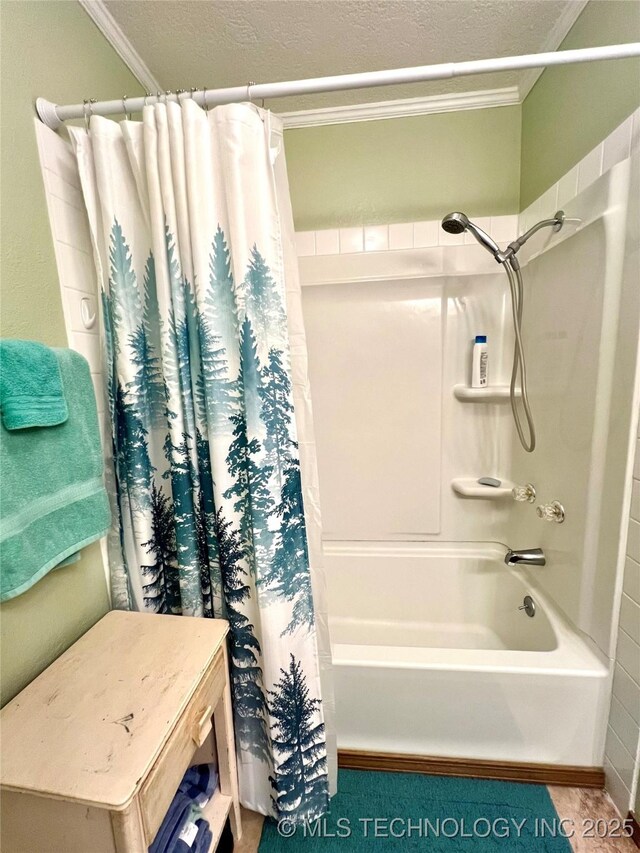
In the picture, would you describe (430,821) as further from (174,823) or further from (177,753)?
(177,753)

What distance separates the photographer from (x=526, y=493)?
1.51 meters

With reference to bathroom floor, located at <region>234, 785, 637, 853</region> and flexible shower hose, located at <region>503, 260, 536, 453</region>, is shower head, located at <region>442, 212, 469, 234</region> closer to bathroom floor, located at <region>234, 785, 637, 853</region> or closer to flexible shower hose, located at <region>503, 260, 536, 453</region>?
flexible shower hose, located at <region>503, 260, 536, 453</region>

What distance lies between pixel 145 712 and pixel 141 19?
177 centimetres

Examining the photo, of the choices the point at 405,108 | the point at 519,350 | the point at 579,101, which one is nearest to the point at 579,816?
the point at 519,350

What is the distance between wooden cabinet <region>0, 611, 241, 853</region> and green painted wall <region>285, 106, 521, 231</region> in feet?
5.40

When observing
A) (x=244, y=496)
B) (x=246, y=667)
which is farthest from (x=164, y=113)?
(x=246, y=667)

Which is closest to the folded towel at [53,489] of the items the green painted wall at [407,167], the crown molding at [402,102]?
the crown molding at [402,102]

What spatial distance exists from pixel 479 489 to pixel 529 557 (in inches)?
14.1

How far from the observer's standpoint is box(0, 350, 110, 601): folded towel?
730 mm

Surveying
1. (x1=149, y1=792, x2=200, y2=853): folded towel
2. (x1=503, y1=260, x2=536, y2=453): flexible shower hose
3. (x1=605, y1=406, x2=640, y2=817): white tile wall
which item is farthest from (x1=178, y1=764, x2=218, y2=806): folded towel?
A: (x1=503, y1=260, x2=536, y2=453): flexible shower hose

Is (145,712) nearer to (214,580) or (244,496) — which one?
(214,580)

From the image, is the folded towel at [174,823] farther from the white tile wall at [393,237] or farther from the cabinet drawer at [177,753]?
the white tile wall at [393,237]

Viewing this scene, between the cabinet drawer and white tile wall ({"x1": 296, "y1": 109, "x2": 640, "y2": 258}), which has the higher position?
white tile wall ({"x1": 296, "y1": 109, "x2": 640, "y2": 258})

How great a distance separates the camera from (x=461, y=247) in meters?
1.60
